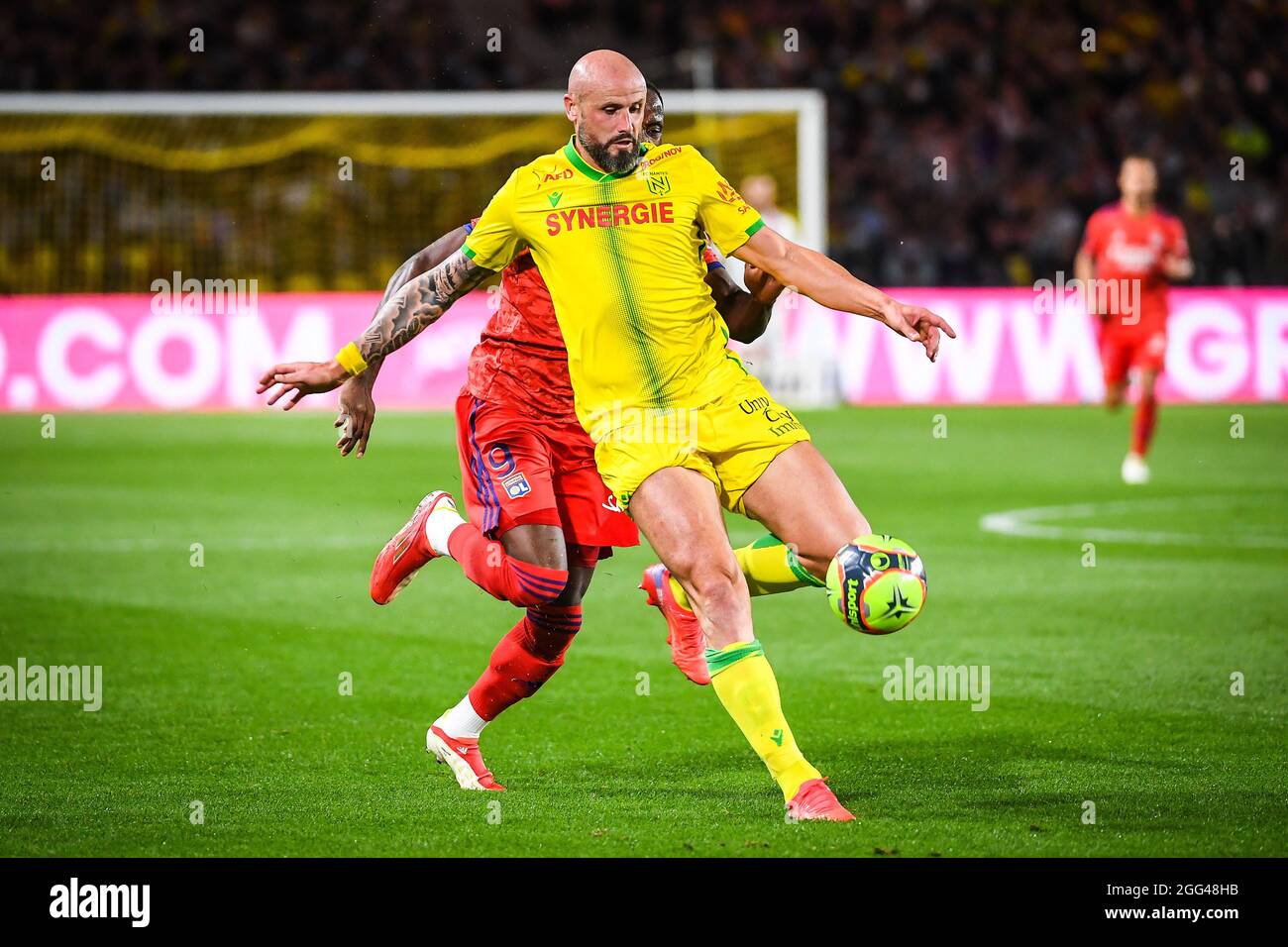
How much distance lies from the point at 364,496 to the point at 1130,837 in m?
9.28

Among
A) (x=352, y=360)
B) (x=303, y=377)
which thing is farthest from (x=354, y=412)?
(x=303, y=377)

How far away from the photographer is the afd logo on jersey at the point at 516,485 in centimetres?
600

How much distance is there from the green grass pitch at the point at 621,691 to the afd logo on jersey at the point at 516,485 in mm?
883

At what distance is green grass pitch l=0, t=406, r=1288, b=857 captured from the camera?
17.4ft

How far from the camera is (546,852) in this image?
4.96 m

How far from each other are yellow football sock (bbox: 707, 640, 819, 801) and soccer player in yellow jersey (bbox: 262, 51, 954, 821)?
0.29 ft

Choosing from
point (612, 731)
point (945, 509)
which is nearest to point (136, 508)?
point (945, 509)

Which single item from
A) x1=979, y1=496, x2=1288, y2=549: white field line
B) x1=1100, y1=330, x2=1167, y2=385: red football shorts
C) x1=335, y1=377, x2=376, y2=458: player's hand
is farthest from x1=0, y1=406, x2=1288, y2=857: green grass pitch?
x1=1100, y1=330, x2=1167, y2=385: red football shorts

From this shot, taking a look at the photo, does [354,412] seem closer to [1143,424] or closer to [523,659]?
[523,659]

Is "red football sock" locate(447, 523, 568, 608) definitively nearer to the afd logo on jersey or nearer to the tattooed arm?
the afd logo on jersey

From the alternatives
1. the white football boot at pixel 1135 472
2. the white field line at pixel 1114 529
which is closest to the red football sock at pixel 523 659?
the white field line at pixel 1114 529

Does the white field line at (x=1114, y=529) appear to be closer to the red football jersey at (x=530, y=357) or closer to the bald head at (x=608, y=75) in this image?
the red football jersey at (x=530, y=357)

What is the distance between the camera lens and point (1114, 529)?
1232 cm

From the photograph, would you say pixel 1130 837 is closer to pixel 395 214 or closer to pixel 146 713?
pixel 146 713
